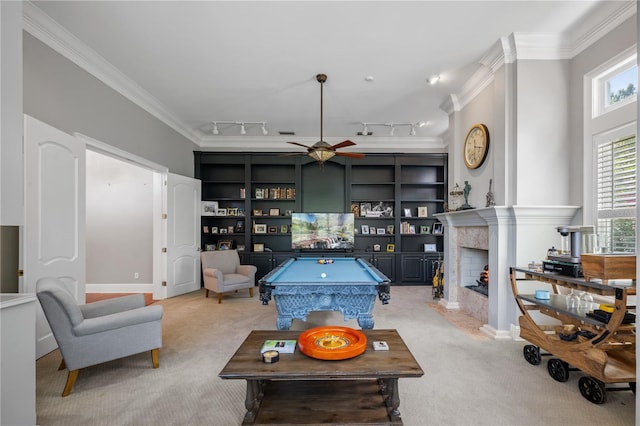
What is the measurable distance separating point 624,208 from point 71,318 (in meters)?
4.65

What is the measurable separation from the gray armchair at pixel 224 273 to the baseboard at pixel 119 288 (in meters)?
1.29

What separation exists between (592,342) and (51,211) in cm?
461

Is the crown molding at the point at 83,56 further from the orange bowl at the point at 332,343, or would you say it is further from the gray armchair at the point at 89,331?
the orange bowl at the point at 332,343

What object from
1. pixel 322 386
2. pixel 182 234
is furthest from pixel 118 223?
pixel 322 386

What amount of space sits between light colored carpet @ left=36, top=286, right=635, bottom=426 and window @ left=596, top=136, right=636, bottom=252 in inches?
49.4

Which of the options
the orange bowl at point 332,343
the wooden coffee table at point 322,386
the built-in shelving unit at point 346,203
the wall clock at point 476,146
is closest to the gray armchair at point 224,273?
the built-in shelving unit at point 346,203

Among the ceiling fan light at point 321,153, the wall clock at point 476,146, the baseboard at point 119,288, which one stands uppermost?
the wall clock at point 476,146

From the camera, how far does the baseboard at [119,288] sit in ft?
17.6

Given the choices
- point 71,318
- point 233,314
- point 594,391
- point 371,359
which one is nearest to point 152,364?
point 71,318

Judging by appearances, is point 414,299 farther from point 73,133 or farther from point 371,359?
point 73,133

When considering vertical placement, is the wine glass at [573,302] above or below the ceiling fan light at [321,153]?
below

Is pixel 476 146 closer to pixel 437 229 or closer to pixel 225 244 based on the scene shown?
pixel 437 229

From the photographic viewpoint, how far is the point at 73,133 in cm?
306

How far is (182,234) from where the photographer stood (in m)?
5.14
